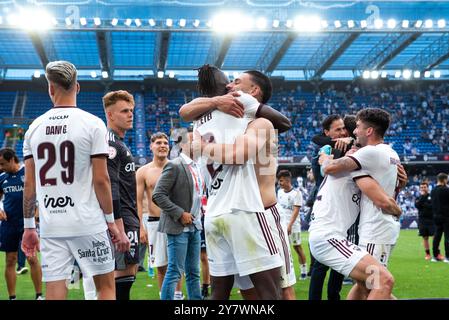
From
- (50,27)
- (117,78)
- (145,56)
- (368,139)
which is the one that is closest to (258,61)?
(145,56)

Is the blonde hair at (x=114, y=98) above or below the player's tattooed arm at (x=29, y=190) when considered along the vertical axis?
above

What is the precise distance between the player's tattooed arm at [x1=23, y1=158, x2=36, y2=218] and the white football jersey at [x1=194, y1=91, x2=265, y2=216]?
52.2 inches

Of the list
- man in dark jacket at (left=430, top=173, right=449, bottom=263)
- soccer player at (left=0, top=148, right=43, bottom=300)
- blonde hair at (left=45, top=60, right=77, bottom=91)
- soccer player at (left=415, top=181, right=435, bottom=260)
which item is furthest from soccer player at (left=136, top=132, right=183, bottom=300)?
soccer player at (left=415, top=181, right=435, bottom=260)

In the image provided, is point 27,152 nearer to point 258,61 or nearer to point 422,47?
point 258,61

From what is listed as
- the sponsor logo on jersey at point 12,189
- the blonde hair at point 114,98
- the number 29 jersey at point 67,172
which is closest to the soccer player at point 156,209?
the sponsor logo on jersey at point 12,189

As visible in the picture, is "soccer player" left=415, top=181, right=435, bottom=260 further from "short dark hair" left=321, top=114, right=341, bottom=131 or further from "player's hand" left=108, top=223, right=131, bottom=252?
"player's hand" left=108, top=223, right=131, bottom=252

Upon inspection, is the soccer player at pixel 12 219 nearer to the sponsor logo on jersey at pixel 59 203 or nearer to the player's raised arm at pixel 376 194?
the sponsor logo on jersey at pixel 59 203

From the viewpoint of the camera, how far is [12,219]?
273 inches

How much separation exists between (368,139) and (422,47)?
32996mm

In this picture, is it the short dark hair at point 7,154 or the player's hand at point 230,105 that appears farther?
the short dark hair at point 7,154

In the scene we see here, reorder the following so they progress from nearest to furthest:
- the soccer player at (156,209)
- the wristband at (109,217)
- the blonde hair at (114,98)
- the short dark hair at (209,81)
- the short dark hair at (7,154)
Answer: the short dark hair at (209,81) → the wristband at (109,217) → the blonde hair at (114,98) → the soccer player at (156,209) → the short dark hair at (7,154)

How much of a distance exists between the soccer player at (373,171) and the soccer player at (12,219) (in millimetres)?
4167

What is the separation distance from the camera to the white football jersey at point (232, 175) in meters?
3.15

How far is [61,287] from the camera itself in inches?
141
